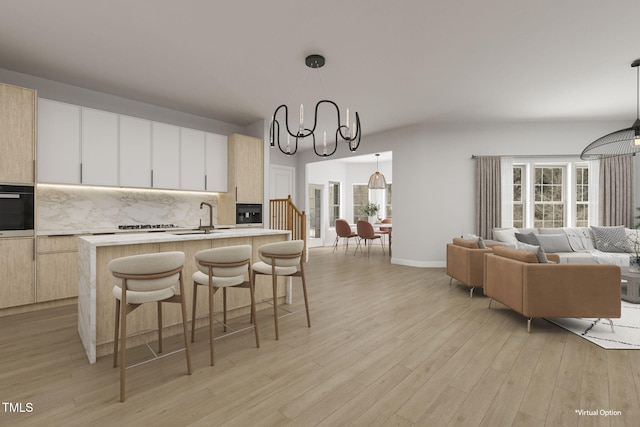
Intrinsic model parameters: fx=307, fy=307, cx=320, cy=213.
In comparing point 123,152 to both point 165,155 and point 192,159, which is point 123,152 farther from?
point 192,159

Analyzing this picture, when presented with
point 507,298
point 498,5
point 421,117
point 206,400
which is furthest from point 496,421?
point 421,117

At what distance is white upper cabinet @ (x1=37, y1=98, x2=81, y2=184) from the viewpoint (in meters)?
3.90

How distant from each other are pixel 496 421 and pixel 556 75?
439 centimetres

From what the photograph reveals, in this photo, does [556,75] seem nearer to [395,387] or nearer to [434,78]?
[434,78]

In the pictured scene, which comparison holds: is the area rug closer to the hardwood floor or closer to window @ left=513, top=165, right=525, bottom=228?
the hardwood floor

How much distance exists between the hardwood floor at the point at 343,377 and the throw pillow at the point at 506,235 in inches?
98.3

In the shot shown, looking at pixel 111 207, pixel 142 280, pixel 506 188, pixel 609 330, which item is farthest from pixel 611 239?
pixel 111 207

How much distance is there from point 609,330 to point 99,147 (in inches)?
255

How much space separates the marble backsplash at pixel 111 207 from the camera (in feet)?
13.9

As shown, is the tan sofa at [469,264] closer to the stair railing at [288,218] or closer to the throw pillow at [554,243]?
the throw pillow at [554,243]

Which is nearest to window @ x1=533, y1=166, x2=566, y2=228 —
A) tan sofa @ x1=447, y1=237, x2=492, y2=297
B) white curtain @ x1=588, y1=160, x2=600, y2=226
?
white curtain @ x1=588, y1=160, x2=600, y2=226

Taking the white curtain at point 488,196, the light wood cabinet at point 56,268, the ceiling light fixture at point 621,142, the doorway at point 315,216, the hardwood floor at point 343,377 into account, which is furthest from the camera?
the doorway at point 315,216

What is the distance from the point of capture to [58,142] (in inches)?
159

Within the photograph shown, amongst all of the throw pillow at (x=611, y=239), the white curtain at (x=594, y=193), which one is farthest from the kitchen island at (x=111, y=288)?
the white curtain at (x=594, y=193)
